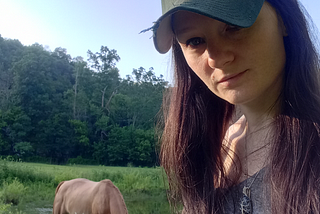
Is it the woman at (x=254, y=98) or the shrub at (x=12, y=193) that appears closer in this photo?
the woman at (x=254, y=98)

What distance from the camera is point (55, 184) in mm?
3104

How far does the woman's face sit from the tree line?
9.04ft

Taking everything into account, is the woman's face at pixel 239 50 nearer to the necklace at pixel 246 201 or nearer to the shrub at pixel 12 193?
the necklace at pixel 246 201

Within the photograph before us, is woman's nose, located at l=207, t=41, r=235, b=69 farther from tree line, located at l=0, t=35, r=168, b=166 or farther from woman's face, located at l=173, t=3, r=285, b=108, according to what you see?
tree line, located at l=0, t=35, r=168, b=166

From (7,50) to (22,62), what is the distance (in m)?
0.48

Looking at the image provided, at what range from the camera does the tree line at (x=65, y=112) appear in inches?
132

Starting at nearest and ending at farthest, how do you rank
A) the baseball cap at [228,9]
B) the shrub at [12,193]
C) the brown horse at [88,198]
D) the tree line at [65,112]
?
the baseball cap at [228,9] → the brown horse at [88,198] → the shrub at [12,193] → the tree line at [65,112]

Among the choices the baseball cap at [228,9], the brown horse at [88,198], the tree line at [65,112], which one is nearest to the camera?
the baseball cap at [228,9]

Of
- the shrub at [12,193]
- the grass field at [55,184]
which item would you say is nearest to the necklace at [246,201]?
the grass field at [55,184]

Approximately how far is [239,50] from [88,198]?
2.22 meters

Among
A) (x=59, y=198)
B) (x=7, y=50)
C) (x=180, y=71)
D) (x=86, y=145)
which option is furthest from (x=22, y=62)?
(x=180, y=71)

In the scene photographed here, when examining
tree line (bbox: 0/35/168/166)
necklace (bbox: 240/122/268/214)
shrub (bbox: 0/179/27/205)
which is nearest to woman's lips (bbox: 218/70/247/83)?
necklace (bbox: 240/122/268/214)

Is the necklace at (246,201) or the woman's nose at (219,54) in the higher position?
the woman's nose at (219,54)

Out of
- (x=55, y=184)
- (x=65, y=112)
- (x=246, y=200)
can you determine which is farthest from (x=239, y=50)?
(x=65, y=112)
